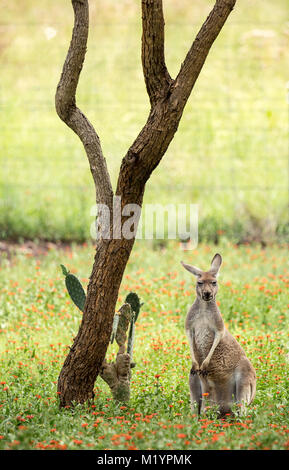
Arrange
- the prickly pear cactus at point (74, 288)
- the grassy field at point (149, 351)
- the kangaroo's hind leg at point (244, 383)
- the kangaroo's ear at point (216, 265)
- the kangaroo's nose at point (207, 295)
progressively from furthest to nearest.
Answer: the kangaroo's ear at point (216, 265)
the prickly pear cactus at point (74, 288)
the kangaroo's nose at point (207, 295)
the kangaroo's hind leg at point (244, 383)
the grassy field at point (149, 351)

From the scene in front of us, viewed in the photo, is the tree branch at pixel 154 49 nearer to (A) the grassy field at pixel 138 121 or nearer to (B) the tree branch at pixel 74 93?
(B) the tree branch at pixel 74 93

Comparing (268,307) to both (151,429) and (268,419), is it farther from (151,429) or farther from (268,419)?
(151,429)

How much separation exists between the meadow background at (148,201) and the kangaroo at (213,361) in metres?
0.24

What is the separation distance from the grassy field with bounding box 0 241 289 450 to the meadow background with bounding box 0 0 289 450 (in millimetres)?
19

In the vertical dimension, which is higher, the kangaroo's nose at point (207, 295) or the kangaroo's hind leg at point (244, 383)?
the kangaroo's nose at point (207, 295)

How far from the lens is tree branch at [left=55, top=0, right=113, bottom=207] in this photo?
19.9 ft

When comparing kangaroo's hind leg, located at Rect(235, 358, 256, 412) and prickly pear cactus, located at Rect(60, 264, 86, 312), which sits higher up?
prickly pear cactus, located at Rect(60, 264, 86, 312)

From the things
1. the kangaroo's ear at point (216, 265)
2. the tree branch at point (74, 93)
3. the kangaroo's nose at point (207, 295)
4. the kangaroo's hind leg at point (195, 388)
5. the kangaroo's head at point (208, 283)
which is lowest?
the kangaroo's hind leg at point (195, 388)

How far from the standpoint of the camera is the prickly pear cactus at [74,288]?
6.22 metres

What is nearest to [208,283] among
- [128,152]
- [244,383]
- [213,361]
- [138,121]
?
[213,361]

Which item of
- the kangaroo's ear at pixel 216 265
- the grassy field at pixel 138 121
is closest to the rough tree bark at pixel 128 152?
the kangaroo's ear at pixel 216 265

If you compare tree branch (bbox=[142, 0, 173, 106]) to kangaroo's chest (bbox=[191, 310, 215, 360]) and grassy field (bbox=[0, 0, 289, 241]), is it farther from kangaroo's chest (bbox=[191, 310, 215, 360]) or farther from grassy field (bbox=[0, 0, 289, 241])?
grassy field (bbox=[0, 0, 289, 241])

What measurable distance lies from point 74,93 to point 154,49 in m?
0.80

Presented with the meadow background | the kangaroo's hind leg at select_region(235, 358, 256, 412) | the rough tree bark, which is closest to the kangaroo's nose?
the kangaroo's hind leg at select_region(235, 358, 256, 412)
